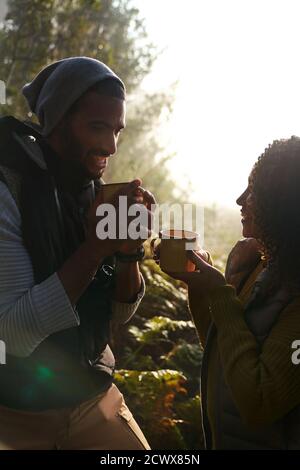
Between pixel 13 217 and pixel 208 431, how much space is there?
128cm

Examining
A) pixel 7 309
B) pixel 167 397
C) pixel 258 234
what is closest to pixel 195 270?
pixel 258 234

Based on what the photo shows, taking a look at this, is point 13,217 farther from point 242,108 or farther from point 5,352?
point 242,108

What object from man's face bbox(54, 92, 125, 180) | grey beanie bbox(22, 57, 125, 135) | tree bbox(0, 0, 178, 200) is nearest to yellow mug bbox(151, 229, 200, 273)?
man's face bbox(54, 92, 125, 180)

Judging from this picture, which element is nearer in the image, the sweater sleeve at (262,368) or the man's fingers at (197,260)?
the sweater sleeve at (262,368)

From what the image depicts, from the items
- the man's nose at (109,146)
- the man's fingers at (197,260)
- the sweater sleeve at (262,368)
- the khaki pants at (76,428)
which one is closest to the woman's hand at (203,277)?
the man's fingers at (197,260)

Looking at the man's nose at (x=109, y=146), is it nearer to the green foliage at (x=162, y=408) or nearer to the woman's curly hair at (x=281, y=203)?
the woman's curly hair at (x=281, y=203)

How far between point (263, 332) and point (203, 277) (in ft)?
1.13

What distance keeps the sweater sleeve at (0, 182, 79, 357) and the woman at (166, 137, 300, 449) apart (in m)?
0.58

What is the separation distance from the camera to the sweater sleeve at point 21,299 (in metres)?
2.00

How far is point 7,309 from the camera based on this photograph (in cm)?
204

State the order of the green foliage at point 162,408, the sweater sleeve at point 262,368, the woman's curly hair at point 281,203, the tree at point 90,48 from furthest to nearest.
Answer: the tree at point 90,48 < the green foliage at point 162,408 < the woman's curly hair at point 281,203 < the sweater sleeve at point 262,368

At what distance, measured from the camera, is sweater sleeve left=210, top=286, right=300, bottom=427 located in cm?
177

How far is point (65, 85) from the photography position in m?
2.35

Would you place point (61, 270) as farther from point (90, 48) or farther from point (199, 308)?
point (90, 48)
